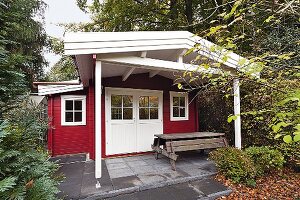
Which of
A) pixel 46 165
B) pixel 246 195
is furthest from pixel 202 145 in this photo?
pixel 46 165

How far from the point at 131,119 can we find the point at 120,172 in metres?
2.05

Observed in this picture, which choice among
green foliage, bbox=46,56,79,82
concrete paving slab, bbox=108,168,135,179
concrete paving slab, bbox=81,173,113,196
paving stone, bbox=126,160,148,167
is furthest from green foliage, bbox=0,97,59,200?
green foliage, bbox=46,56,79,82

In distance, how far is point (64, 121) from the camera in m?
6.88

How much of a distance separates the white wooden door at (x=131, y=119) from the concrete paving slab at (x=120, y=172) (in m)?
1.32

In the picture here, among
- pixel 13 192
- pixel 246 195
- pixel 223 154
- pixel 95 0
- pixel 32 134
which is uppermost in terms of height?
pixel 95 0

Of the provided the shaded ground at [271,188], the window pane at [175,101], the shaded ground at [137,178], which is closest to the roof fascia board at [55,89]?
the shaded ground at [137,178]

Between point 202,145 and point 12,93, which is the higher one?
point 12,93

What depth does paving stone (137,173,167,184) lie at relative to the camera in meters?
4.00

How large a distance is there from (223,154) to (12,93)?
162 inches

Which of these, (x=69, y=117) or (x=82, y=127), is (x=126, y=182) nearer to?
(x=82, y=127)

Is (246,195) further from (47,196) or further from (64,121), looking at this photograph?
(64,121)

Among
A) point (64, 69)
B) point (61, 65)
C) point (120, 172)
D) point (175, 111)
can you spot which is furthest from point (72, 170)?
point (61, 65)

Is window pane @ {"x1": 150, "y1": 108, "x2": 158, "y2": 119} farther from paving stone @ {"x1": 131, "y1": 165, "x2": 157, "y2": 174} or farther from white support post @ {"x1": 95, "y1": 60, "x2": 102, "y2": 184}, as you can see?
white support post @ {"x1": 95, "y1": 60, "x2": 102, "y2": 184}

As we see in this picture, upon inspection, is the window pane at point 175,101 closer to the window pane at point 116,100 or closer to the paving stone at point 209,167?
the window pane at point 116,100
